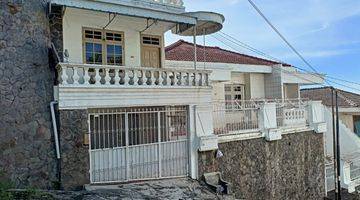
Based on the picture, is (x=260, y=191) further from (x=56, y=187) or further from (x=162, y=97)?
(x=56, y=187)

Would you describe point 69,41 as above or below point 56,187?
above

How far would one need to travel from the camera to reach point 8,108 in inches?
445

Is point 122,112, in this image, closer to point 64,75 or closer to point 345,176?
point 64,75

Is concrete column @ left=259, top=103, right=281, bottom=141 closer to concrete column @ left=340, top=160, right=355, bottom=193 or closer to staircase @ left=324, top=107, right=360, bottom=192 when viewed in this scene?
concrete column @ left=340, top=160, right=355, bottom=193

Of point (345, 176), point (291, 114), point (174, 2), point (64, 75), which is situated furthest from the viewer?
point (345, 176)

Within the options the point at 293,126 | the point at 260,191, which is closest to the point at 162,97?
the point at 260,191

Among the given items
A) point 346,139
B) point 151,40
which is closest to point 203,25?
point 151,40

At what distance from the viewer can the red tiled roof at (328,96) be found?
1218 inches

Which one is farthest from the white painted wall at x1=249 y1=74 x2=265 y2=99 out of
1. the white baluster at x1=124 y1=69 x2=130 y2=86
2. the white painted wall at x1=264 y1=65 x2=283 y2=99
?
the white baluster at x1=124 y1=69 x2=130 y2=86

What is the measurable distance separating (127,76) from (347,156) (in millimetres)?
15618

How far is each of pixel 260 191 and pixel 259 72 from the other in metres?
10.2

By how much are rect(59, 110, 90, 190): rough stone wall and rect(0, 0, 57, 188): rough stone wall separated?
356 millimetres

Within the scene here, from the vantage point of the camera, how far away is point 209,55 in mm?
24375

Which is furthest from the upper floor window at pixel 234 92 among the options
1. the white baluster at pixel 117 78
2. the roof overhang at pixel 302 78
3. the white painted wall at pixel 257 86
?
the white baluster at pixel 117 78
